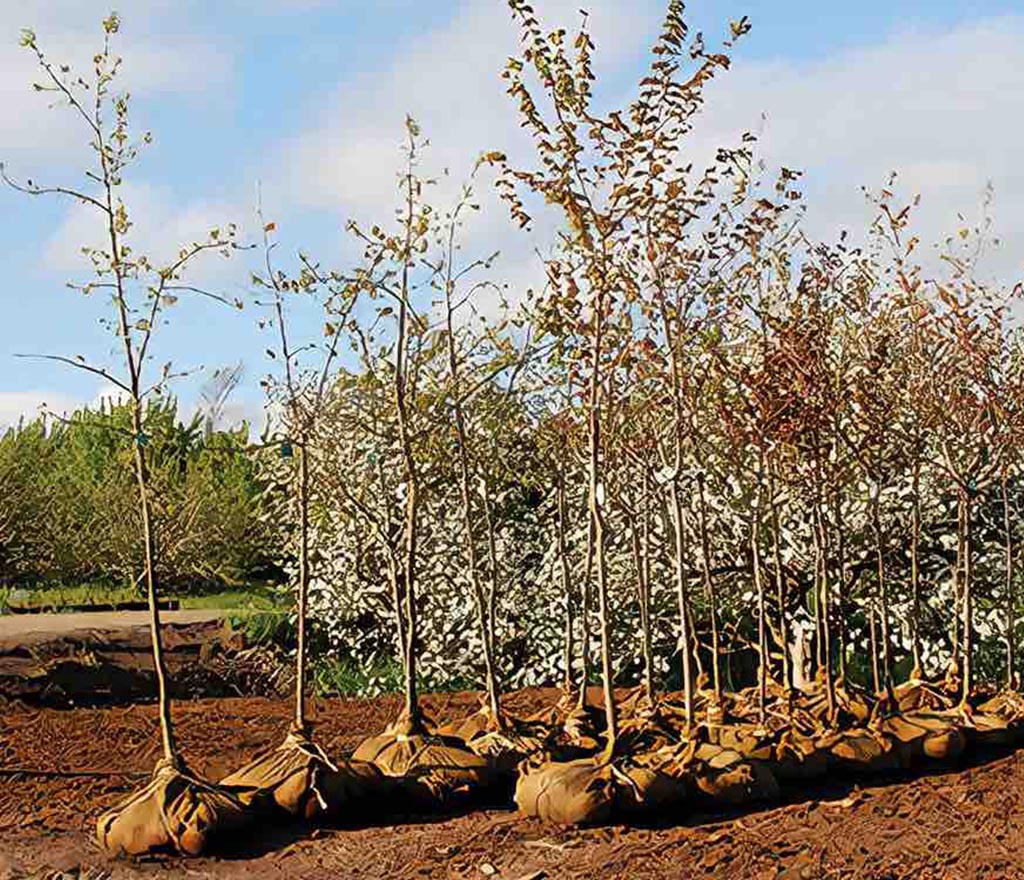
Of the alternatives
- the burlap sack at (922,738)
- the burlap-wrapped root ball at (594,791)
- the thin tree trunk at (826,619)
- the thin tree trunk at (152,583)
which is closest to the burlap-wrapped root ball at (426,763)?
the burlap-wrapped root ball at (594,791)

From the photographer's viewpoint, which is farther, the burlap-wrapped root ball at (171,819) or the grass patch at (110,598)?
the grass patch at (110,598)

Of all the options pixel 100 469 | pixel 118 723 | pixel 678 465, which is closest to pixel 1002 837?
pixel 678 465

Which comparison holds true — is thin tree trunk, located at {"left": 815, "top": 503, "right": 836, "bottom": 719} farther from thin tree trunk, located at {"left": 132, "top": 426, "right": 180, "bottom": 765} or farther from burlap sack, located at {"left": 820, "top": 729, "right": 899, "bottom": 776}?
thin tree trunk, located at {"left": 132, "top": 426, "right": 180, "bottom": 765}

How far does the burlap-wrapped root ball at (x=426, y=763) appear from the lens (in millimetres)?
5746

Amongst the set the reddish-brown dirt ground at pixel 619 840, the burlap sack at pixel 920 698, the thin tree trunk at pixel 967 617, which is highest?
the thin tree trunk at pixel 967 617

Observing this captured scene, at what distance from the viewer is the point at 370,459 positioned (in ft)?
31.4

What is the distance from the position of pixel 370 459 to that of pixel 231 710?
2.05 meters

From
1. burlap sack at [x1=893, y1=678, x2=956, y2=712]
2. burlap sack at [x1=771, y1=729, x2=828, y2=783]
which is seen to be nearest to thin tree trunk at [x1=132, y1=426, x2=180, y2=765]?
burlap sack at [x1=771, y1=729, x2=828, y2=783]

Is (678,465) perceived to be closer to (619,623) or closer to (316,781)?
(316,781)

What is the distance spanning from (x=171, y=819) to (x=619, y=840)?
170cm

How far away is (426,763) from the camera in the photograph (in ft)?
19.2

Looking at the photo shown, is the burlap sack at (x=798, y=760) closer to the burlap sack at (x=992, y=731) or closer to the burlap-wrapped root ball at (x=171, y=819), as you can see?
the burlap sack at (x=992, y=731)

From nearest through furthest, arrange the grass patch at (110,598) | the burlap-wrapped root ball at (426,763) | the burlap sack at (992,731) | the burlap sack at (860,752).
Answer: the burlap-wrapped root ball at (426,763), the burlap sack at (860,752), the burlap sack at (992,731), the grass patch at (110,598)

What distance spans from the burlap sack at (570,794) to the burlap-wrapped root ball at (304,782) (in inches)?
26.4
